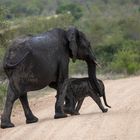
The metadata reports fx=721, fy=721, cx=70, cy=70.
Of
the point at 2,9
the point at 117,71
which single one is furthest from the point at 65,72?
the point at 117,71

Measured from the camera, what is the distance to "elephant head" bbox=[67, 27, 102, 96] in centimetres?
1652

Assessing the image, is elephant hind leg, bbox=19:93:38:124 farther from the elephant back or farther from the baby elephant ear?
the baby elephant ear

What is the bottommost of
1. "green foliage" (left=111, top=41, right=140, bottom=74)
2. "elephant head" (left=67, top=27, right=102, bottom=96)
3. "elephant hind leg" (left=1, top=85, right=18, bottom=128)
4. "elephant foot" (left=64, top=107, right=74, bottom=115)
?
"green foliage" (left=111, top=41, right=140, bottom=74)

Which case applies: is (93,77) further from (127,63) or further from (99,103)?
(127,63)

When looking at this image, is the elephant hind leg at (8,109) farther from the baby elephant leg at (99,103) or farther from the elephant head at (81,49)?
the baby elephant leg at (99,103)

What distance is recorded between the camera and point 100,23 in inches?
2559

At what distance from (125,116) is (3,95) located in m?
7.90

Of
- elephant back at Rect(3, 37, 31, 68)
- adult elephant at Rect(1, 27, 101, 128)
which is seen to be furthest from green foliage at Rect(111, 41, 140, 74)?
elephant back at Rect(3, 37, 31, 68)

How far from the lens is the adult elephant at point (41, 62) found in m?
15.5

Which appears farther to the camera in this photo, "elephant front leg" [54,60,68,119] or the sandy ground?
"elephant front leg" [54,60,68,119]

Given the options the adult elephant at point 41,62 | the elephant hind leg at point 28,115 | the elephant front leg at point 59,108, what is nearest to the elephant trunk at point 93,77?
the adult elephant at point 41,62

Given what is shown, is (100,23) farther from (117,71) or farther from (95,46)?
(117,71)

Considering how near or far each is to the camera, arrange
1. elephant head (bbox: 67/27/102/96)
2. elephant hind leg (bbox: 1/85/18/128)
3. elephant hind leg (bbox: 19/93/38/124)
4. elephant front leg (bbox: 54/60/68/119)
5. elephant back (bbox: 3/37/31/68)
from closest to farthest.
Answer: elephant hind leg (bbox: 1/85/18/128) < elephant back (bbox: 3/37/31/68) < elephant hind leg (bbox: 19/93/38/124) < elephant front leg (bbox: 54/60/68/119) < elephant head (bbox: 67/27/102/96)

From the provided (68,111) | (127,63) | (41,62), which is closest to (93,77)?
(68,111)
